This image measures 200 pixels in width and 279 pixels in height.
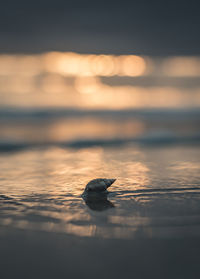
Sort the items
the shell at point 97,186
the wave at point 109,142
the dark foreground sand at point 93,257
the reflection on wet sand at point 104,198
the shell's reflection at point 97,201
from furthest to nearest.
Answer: the wave at point 109,142 → the shell at point 97,186 → the shell's reflection at point 97,201 → the reflection on wet sand at point 104,198 → the dark foreground sand at point 93,257

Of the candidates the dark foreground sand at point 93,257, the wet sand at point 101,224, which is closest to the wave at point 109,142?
the wet sand at point 101,224

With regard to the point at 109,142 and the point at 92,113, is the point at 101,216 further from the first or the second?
the point at 92,113

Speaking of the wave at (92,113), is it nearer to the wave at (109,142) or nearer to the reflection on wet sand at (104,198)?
the wave at (109,142)

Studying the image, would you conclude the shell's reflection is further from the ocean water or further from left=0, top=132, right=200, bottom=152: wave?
left=0, top=132, right=200, bottom=152: wave

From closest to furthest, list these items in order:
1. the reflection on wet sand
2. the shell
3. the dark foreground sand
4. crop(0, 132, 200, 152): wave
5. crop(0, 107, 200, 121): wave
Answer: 1. the dark foreground sand
2. the reflection on wet sand
3. the shell
4. crop(0, 132, 200, 152): wave
5. crop(0, 107, 200, 121): wave

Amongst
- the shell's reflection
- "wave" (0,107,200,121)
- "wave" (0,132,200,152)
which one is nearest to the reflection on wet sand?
the shell's reflection

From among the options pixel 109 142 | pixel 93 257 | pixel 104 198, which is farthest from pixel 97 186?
pixel 109 142

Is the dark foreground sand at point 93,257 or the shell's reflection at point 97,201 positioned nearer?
the dark foreground sand at point 93,257

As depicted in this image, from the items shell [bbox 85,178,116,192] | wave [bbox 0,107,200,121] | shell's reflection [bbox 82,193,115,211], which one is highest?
wave [bbox 0,107,200,121]
